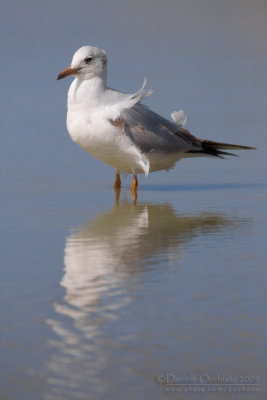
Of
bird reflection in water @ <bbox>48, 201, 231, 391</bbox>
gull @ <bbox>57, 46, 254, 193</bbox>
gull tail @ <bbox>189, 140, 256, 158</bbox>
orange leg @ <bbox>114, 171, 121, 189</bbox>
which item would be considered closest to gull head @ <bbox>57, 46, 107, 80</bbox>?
gull @ <bbox>57, 46, 254, 193</bbox>

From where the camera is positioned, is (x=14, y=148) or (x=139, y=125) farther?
(x=14, y=148)

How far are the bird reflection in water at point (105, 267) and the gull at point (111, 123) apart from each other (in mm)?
541

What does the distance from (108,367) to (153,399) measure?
0.31 meters

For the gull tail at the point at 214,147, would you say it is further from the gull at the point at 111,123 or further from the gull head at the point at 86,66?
the gull head at the point at 86,66

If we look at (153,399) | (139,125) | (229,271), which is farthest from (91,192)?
(153,399)

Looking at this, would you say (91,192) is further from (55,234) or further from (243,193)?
(55,234)

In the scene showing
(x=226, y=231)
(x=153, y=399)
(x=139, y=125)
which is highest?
(x=139, y=125)

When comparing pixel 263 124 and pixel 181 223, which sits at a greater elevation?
pixel 263 124

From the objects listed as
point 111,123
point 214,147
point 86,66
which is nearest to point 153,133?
point 111,123

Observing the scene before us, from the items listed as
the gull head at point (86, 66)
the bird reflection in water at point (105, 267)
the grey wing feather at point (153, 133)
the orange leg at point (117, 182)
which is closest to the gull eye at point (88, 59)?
the gull head at point (86, 66)

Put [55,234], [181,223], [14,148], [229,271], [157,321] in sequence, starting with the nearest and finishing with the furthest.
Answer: [157,321] < [229,271] < [55,234] < [181,223] < [14,148]

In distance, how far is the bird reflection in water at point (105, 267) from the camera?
353 cm

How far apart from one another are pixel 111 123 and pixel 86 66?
0.66 metres

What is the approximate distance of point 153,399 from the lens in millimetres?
3154
